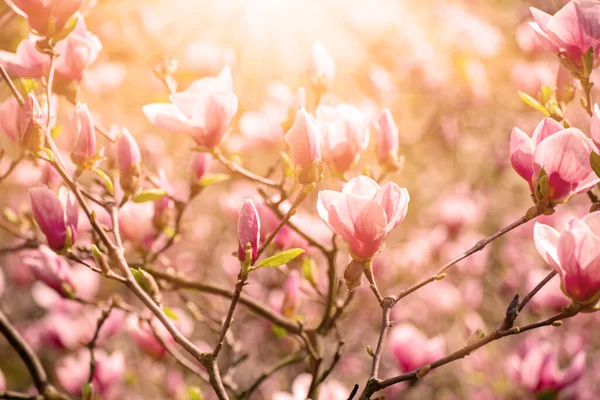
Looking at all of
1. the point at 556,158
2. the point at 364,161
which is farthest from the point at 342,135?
the point at 364,161

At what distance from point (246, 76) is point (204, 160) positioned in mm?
2474

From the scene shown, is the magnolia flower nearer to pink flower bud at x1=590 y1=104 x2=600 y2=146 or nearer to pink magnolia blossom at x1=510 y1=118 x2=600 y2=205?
pink magnolia blossom at x1=510 y1=118 x2=600 y2=205

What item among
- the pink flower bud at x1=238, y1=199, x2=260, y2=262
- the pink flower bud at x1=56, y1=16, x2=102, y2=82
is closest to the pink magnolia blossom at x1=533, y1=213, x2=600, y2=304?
the pink flower bud at x1=238, y1=199, x2=260, y2=262

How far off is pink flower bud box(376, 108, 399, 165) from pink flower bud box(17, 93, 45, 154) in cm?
77

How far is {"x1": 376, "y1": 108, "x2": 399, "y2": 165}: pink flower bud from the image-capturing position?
1.47m

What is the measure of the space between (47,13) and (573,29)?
104 centimetres

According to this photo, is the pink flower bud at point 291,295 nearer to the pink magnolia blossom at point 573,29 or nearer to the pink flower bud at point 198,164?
the pink flower bud at point 198,164

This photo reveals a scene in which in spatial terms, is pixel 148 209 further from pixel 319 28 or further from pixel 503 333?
pixel 319 28

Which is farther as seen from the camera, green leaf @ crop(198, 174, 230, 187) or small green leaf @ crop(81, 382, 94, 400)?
green leaf @ crop(198, 174, 230, 187)

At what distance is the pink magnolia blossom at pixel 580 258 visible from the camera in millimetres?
966

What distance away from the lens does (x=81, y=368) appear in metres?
2.20

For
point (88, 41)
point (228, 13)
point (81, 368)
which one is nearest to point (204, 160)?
point (88, 41)

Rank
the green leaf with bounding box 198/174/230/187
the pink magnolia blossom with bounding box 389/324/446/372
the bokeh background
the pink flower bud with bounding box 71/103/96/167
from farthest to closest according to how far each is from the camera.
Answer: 1. the bokeh background
2. the pink magnolia blossom with bounding box 389/324/446/372
3. the green leaf with bounding box 198/174/230/187
4. the pink flower bud with bounding box 71/103/96/167

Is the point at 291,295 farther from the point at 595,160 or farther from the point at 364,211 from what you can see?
the point at 595,160
